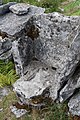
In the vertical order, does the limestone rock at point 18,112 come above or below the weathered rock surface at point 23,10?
below

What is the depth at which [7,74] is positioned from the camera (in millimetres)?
12836

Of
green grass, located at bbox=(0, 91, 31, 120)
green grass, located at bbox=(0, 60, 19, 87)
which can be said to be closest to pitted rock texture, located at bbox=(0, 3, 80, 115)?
green grass, located at bbox=(0, 60, 19, 87)

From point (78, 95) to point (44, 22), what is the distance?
116 inches

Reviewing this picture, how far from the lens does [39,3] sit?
63.4 feet

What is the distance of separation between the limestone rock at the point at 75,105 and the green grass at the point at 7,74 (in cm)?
295

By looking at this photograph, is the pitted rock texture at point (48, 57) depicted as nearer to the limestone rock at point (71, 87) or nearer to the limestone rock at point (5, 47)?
the limestone rock at point (71, 87)

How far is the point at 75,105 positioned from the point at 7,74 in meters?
3.62

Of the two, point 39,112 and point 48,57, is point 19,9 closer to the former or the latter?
point 48,57

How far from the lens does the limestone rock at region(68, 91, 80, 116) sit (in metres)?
10.2

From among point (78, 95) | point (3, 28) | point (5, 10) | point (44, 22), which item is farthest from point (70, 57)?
point (5, 10)

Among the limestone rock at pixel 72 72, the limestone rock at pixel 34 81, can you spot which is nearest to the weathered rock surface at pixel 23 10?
the limestone rock at pixel 34 81

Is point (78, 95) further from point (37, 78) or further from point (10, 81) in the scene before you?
point (10, 81)

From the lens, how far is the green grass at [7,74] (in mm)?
12578

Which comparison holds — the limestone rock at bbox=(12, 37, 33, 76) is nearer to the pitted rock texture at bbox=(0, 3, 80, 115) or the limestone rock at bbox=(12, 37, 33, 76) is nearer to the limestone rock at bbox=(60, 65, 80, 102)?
the pitted rock texture at bbox=(0, 3, 80, 115)
